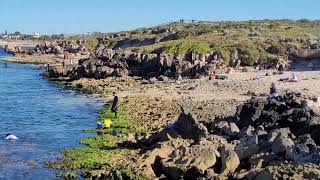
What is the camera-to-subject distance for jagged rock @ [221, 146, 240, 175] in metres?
21.0

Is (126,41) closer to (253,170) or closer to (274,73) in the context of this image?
(274,73)

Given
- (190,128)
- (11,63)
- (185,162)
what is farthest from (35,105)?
(11,63)

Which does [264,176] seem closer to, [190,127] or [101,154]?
[190,127]

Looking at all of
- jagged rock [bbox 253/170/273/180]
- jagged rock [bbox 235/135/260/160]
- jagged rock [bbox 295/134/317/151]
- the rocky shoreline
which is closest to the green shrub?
the rocky shoreline

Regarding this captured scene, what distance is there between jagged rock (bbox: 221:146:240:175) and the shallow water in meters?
7.32

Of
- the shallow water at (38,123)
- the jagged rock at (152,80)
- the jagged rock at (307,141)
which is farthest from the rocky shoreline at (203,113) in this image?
the shallow water at (38,123)

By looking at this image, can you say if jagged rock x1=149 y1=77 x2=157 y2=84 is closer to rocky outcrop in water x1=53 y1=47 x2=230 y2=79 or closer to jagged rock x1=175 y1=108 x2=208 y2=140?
rocky outcrop in water x1=53 y1=47 x2=230 y2=79

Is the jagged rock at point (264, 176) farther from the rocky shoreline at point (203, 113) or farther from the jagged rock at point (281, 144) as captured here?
the jagged rock at point (281, 144)

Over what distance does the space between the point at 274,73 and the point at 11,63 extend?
2482 inches

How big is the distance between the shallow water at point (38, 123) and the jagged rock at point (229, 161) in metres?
7.32

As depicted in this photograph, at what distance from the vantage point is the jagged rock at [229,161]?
21.0 m

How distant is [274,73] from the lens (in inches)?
2148

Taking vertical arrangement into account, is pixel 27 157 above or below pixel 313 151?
below

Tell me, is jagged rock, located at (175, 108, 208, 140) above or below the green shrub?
above
